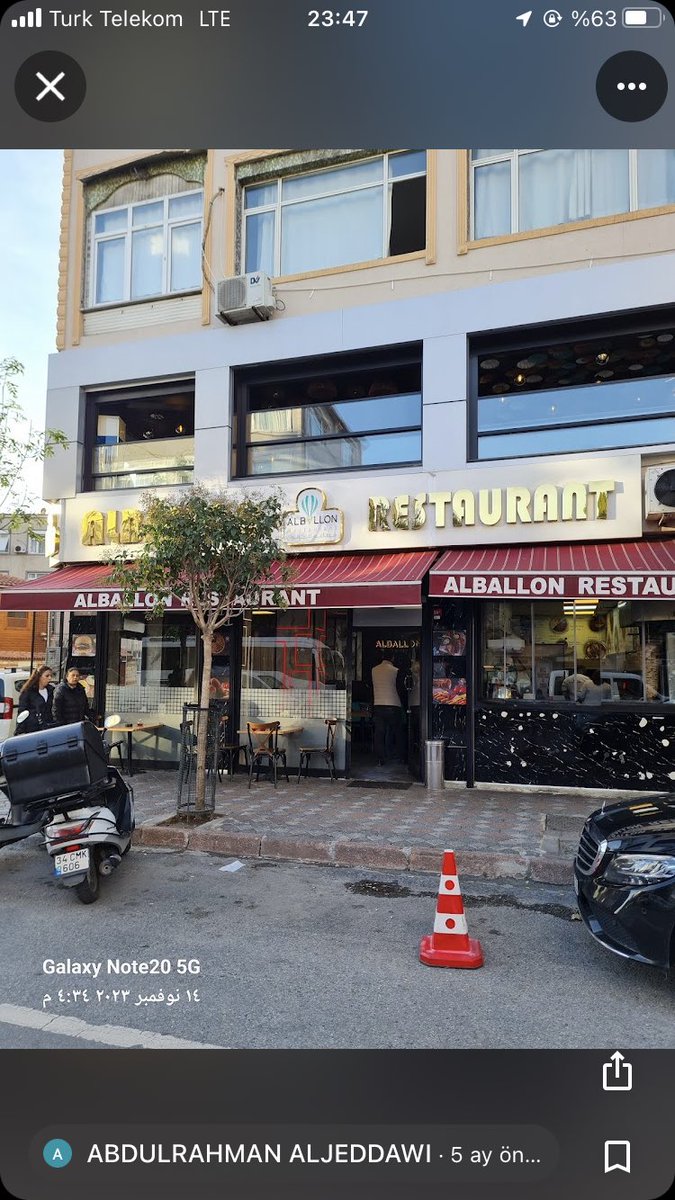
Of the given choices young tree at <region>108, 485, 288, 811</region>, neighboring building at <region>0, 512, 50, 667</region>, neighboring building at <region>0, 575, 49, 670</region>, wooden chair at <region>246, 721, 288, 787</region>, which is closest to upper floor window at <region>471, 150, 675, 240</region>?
young tree at <region>108, 485, 288, 811</region>

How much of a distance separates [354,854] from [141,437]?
27.6 ft

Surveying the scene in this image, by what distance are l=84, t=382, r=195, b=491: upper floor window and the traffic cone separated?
870 cm

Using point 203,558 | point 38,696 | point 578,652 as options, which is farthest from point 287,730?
point 578,652

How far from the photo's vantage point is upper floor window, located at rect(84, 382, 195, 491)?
11984mm

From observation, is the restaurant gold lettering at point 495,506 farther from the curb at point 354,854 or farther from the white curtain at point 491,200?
the curb at point 354,854

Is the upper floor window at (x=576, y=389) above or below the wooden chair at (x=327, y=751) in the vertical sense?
above

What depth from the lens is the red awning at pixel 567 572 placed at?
8.08 m

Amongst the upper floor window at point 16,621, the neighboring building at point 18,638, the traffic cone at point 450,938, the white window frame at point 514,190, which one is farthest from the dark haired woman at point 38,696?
the upper floor window at point 16,621

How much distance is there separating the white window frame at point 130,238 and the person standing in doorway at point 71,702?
22.4 ft

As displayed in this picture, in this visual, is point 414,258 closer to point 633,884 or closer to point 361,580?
point 361,580

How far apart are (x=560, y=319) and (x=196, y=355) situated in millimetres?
5599

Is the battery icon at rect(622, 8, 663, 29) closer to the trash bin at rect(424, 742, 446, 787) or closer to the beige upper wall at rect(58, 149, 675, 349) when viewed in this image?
the beige upper wall at rect(58, 149, 675, 349)

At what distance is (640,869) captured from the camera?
3.95 meters

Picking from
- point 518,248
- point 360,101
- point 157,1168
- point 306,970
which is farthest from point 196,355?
point 157,1168
